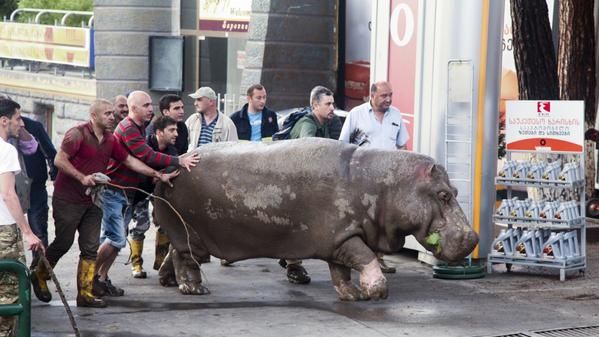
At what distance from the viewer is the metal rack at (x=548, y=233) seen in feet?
38.1

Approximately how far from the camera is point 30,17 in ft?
96.8

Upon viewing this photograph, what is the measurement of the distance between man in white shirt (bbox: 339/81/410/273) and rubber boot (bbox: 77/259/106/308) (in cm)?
283

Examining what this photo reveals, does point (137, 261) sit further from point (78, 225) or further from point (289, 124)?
point (289, 124)

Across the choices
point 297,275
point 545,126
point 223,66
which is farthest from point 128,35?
point 545,126

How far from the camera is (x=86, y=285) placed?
10.2m

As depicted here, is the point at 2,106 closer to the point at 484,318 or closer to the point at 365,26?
the point at 484,318

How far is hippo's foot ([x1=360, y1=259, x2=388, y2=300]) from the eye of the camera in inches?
400

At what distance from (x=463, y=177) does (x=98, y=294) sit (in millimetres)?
3605

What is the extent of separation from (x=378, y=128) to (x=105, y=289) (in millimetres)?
2960

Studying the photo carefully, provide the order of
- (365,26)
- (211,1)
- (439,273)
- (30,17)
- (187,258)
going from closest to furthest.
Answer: (187,258) → (439,273) → (365,26) → (211,1) → (30,17)

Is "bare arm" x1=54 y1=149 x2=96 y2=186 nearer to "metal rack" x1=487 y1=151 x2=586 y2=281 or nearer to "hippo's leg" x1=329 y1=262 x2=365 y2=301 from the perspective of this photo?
"hippo's leg" x1=329 y1=262 x2=365 y2=301

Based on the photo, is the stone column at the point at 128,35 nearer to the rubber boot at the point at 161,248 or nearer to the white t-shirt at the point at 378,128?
the rubber boot at the point at 161,248

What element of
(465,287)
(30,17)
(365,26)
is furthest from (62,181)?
(30,17)

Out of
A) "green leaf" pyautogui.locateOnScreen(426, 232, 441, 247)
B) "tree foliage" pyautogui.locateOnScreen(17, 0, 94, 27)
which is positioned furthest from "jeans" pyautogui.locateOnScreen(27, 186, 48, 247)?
"tree foliage" pyautogui.locateOnScreen(17, 0, 94, 27)
